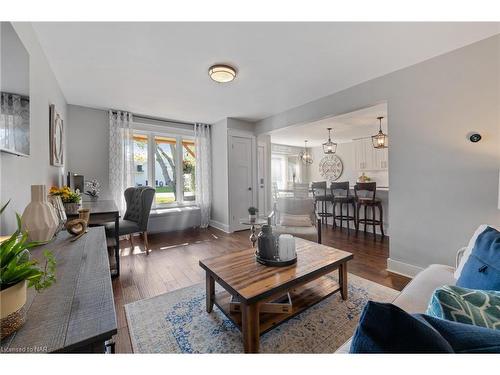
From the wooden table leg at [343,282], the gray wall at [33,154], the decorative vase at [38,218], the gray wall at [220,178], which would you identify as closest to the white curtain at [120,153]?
the gray wall at [33,154]

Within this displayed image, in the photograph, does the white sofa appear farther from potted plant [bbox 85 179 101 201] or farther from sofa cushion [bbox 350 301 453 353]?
potted plant [bbox 85 179 101 201]

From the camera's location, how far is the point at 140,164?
4164mm

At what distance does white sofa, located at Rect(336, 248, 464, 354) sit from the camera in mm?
1045

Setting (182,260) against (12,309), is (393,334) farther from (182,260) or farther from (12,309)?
(182,260)

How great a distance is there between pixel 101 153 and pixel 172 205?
5.25ft

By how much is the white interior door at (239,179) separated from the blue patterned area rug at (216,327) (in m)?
2.51

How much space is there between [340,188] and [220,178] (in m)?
2.58

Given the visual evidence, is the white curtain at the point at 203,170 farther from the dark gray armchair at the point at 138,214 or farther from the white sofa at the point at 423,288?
the white sofa at the point at 423,288

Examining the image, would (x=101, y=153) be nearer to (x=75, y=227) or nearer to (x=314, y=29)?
(x=75, y=227)

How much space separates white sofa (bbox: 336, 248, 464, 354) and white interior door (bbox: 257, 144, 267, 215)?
3604mm

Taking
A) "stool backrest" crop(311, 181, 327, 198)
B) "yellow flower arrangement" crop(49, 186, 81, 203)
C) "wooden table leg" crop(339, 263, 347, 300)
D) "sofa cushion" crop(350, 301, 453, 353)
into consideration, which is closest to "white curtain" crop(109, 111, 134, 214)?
"yellow flower arrangement" crop(49, 186, 81, 203)

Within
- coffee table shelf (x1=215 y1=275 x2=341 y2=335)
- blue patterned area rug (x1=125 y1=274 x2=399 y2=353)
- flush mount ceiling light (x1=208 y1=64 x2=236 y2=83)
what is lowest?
blue patterned area rug (x1=125 y1=274 x2=399 y2=353)

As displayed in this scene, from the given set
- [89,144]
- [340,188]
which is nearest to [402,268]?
[340,188]

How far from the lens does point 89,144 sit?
3.54m
